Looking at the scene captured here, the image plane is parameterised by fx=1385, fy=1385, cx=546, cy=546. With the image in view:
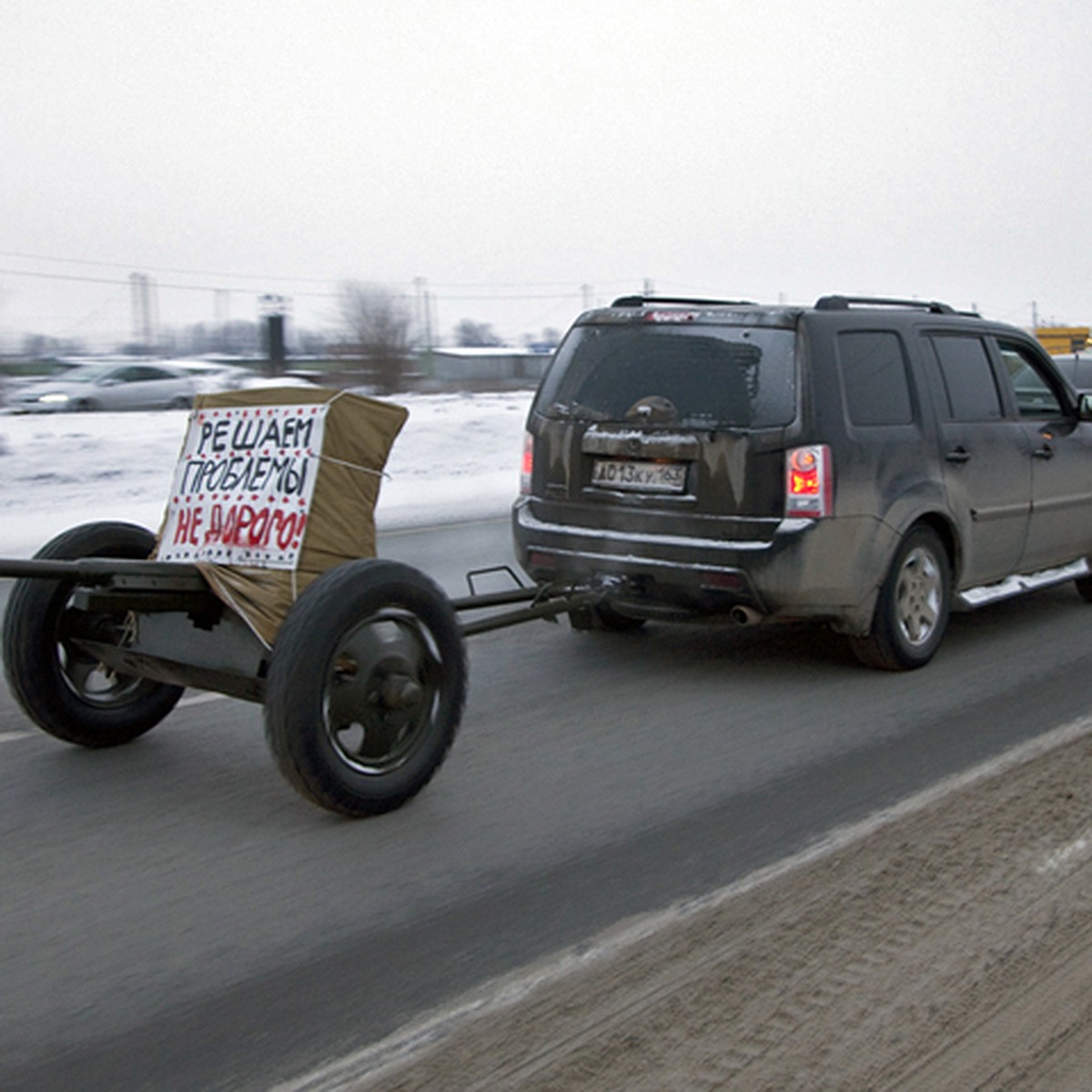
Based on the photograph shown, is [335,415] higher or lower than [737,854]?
higher

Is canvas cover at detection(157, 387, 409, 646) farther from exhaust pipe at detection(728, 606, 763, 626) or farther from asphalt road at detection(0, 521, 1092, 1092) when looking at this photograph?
exhaust pipe at detection(728, 606, 763, 626)

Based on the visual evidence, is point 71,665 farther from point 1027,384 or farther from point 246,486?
point 1027,384

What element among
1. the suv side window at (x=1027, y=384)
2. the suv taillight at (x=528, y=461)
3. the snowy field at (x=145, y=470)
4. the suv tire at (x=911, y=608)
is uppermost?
the suv side window at (x=1027, y=384)

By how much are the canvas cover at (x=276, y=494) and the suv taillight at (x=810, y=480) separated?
75.5 inches

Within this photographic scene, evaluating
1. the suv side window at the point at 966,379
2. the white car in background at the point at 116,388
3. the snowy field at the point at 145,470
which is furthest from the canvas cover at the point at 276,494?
the white car in background at the point at 116,388

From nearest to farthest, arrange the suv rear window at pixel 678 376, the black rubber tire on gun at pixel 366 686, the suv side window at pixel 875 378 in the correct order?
1. the black rubber tire on gun at pixel 366 686
2. the suv rear window at pixel 678 376
3. the suv side window at pixel 875 378

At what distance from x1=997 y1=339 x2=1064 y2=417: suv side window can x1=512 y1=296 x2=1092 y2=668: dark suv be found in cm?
23

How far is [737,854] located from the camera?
435 cm

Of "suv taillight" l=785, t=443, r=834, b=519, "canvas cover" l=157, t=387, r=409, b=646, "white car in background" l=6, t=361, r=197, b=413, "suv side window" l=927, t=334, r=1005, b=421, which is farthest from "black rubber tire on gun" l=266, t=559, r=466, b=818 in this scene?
"white car in background" l=6, t=361, r=197, b=413

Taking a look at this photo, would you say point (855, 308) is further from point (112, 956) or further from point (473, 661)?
point (112, 956)

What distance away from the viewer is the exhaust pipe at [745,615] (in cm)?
631

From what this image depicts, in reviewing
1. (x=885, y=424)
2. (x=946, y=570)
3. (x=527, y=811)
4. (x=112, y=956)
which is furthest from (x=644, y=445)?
(x=112, y=956)

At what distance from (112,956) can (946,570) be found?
4624 mm

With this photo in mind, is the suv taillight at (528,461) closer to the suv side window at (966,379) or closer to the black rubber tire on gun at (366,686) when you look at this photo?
the suv side window at (966,379)
